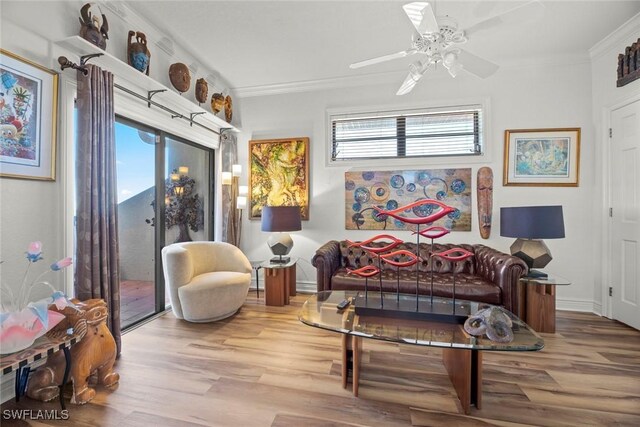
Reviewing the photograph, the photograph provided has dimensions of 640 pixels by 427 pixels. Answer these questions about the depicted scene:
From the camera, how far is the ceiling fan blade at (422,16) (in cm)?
167

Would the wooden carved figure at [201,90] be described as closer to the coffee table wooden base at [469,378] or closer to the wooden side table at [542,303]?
the coffee table wooden base at [469,378]

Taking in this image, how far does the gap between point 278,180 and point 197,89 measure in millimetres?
1536

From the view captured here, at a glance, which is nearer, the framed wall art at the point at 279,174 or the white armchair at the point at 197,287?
the white armchair at the point at 197,287

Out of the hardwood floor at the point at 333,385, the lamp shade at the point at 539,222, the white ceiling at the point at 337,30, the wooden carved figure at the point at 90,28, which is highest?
the white ceiling at the point at 337,30

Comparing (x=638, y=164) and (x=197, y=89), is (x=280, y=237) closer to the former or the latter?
(x=197, y=89)

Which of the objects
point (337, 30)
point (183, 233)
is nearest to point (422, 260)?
point (337, 30)

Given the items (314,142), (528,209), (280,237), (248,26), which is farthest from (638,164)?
(248,26)

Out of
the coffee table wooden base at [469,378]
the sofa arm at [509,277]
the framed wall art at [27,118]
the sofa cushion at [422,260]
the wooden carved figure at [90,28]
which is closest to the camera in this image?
the coffee table wooden base at [469,378]

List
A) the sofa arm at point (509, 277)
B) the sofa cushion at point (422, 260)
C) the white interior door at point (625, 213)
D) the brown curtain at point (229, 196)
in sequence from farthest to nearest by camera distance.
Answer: the brown curtain at point (229, 196) → the sofa cushion at point (422, 260) → the white interior door at point (625, 213) → the sofa arm at point (509, 277)

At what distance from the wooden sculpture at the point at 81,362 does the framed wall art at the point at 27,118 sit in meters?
0.98

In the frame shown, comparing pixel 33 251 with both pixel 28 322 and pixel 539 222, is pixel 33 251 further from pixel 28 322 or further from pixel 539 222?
pixel 539 222

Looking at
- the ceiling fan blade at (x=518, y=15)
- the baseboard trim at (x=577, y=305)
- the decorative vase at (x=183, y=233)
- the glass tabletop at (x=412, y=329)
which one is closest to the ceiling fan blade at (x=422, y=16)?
the ceiling fan blade at (x=518, y=15)

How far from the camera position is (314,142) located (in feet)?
13.2

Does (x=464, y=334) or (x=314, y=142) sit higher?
(x=314, y=142)
